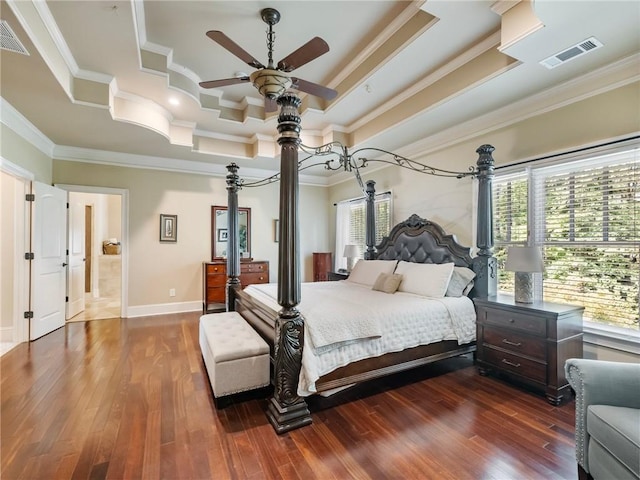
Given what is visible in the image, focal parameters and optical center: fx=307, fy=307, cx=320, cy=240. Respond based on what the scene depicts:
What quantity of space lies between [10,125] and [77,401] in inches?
126

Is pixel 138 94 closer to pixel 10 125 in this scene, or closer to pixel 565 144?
pixel 10 125

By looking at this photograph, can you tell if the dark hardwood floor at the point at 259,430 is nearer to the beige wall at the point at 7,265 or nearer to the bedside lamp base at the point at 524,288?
the bedside lamp base at the point at 524,288

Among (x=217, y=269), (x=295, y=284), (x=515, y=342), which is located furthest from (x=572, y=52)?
(x=217, y=269)

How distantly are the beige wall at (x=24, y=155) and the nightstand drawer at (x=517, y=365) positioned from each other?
5479 millimetres

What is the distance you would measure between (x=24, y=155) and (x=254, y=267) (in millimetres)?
3563

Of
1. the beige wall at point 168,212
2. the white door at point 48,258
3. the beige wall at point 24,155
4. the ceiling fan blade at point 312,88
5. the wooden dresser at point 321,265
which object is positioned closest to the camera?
the ceiling fan blade at point 312,88

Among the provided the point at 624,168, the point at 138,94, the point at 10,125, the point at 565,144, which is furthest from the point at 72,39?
the point at 624,168

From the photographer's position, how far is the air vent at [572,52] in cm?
235

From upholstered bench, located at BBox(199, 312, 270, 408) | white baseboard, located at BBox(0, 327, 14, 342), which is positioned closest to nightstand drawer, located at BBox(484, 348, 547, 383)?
upholstered bench, located at BBox(199, 312, 270, 408)


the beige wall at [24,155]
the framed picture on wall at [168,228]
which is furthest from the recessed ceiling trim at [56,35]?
the framed picture on wall at [168,228]

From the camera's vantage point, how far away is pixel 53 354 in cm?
352

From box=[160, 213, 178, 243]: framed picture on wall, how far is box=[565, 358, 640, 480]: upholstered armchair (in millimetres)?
5757

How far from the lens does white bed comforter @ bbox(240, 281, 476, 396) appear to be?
231cm

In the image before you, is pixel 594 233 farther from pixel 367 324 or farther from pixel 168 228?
pixel 168 228
